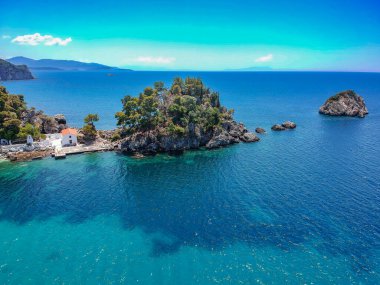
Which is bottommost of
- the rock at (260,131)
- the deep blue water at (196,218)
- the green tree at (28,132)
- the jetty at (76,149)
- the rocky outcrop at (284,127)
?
the deep blue water at (196,218)

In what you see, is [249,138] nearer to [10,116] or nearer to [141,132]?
[141,132]

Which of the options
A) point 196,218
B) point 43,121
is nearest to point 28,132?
point 43,121

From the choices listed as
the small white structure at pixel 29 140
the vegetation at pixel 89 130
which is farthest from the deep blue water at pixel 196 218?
the vegetation at pixel 89 130

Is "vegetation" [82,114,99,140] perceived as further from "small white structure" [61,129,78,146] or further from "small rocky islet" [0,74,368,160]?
"small white structure" [61,129,78,146]

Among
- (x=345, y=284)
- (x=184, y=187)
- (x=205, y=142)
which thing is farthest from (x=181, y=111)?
(x=345, y=284)

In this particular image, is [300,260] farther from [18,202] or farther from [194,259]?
[18,202]

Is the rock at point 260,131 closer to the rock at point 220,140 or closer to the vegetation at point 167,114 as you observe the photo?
the vegetation at point 167,114

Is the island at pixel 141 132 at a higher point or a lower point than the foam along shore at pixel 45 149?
higher
